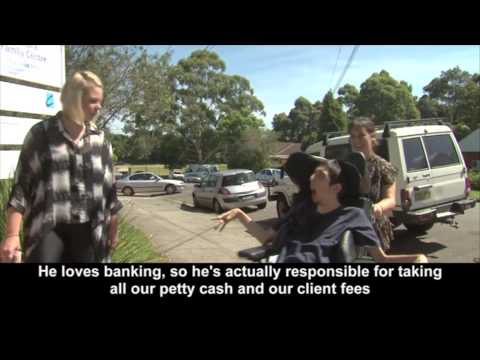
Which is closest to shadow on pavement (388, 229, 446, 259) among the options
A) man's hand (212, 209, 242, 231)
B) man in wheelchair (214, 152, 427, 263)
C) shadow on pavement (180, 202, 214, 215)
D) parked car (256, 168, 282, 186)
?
parked car (256, 168, 282, 186)

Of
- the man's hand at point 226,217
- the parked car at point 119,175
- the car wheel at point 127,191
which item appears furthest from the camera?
the car wheel at point 127,191

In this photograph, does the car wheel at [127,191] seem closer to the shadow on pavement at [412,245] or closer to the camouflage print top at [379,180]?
the camouflage print top at [379,180]

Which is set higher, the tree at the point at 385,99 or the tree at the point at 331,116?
the tree at the point at 385,99

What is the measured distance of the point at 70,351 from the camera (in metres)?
2.47

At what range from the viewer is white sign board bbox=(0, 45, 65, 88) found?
3.44 metres

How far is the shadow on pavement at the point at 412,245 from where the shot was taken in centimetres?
534

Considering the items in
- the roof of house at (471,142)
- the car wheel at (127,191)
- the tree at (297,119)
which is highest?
the roof of house at (471,142)

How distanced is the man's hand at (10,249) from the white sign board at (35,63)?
5.73 feet

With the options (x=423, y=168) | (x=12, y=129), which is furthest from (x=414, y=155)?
(x=12, y=129)

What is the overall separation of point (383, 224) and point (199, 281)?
4.59 feet

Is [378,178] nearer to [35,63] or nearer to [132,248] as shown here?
[132,248]

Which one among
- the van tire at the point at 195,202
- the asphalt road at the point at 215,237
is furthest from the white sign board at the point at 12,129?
the van tire at the point at 195,202

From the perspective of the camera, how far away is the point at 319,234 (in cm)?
255

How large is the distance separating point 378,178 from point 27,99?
129 inches
